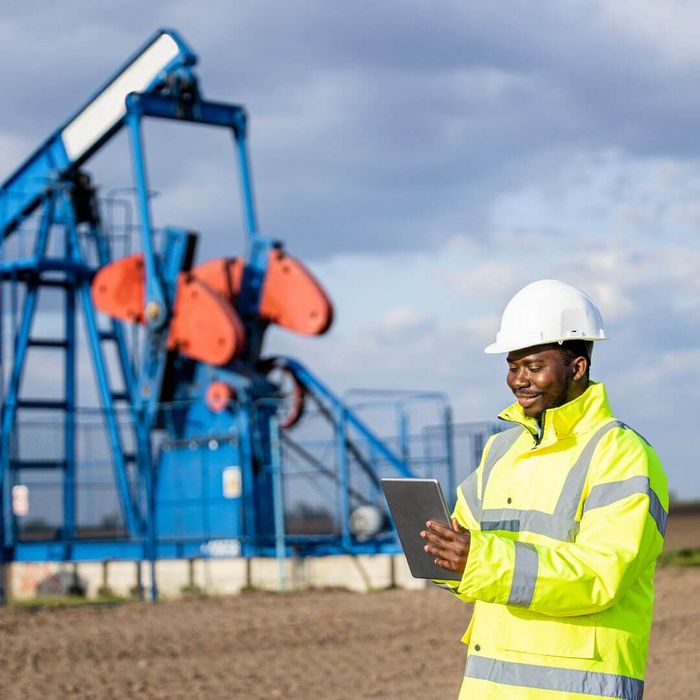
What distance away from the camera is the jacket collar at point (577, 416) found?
10.5 feet

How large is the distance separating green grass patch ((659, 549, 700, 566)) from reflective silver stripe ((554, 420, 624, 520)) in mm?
16173

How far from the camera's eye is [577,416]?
321 centimetres

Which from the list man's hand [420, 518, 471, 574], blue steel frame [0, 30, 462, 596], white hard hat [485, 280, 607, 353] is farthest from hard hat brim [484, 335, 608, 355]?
blue steel frame [0, 30, 462, 596]

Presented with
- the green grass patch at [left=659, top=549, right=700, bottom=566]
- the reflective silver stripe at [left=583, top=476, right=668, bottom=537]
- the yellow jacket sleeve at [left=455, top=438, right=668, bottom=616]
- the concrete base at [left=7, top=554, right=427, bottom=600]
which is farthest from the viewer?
the green grass patch at [left=659, top=549, right=700, bottom=566]

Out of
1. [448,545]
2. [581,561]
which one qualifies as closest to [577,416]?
[581,561]

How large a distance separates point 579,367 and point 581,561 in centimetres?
53

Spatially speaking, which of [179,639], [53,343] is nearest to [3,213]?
[53,343]

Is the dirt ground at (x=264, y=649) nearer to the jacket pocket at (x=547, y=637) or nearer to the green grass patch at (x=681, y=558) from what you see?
the green grass patch at (x=681, y=558)

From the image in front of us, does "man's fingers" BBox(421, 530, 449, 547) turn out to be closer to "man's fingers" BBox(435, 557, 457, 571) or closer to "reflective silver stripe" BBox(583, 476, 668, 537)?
"man's fingers" BBox(435, 557, 457, 571)

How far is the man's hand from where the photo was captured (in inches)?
115

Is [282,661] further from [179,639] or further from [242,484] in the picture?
[242,484]

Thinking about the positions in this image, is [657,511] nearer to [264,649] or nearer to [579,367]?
[579,367]

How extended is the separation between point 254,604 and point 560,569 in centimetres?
1078

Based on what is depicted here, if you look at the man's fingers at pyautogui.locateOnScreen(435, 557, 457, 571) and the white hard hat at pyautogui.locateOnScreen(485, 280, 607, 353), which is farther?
the white hard hat at pyautogui.locateOnScreen(485, 280, 607, 353)
